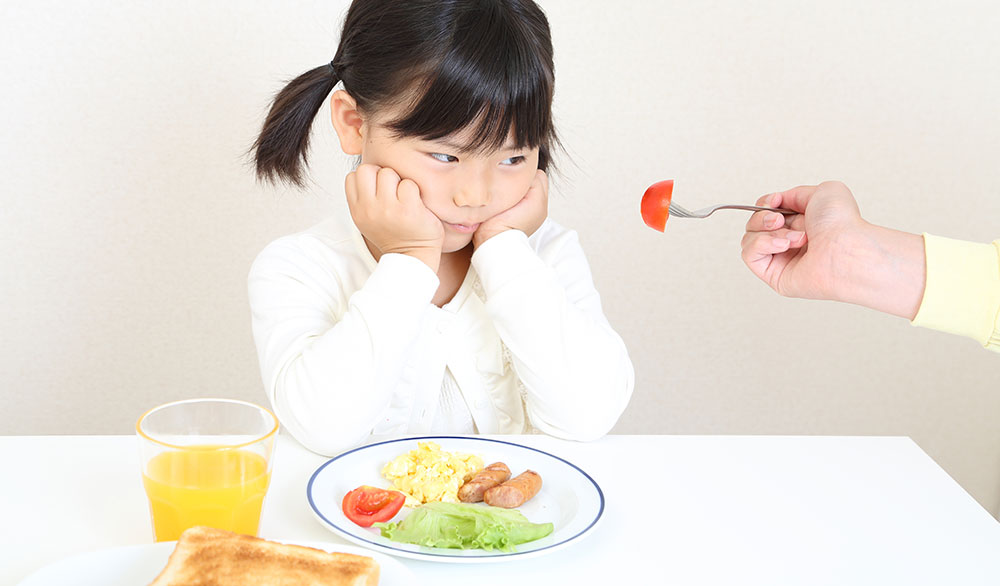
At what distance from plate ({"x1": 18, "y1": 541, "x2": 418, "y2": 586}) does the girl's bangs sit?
1.82 feet

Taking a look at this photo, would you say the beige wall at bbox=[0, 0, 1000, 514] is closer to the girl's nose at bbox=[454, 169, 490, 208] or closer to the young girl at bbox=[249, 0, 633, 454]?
the young girl at bbox=[249, 0, 633, 454]

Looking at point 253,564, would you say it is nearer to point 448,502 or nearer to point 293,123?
point 448,502

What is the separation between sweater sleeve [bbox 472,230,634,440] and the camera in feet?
3.45

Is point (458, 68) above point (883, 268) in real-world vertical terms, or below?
above

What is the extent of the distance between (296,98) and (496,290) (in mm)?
398

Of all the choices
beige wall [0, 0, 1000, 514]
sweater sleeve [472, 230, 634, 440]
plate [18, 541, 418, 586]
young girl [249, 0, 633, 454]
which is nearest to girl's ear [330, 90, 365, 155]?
young girl [249, 0, 633, 454]

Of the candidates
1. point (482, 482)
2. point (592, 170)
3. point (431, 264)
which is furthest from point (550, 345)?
point (592, 170)

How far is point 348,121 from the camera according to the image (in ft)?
3.90

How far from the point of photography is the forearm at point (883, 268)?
3.11ft

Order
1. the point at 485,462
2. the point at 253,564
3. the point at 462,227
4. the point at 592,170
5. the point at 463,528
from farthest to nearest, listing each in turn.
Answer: the point at 592,170 < the point at 462,227 < the point at 485,462 < the point at 463,528 < the point at 253,564

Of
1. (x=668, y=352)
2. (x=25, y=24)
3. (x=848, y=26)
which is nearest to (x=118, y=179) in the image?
(x=25, y=24)

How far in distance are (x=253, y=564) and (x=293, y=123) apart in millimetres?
771

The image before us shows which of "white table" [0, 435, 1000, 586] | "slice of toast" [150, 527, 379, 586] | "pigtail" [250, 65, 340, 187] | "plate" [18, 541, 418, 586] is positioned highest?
"pigtail" [250, 65, 340, 187]

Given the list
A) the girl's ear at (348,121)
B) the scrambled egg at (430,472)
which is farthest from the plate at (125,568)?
the girl's ear at (348,121)
